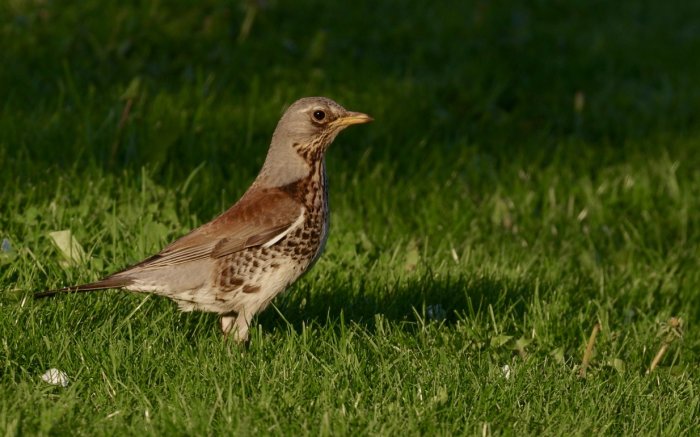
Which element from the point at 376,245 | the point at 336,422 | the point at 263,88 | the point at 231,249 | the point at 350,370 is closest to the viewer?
the point at 336,422

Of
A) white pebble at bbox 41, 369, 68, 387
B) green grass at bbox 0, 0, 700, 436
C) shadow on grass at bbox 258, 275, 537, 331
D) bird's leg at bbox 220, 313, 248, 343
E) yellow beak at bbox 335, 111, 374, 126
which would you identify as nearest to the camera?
white pebble at bbox 41, 369, 68, 387

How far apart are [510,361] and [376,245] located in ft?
5.66

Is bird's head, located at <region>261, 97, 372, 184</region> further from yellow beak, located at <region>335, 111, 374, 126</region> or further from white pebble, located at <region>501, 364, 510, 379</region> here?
white pebble, located at <region>501, 364, 510, 379</region>

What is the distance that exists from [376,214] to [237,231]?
229 cm

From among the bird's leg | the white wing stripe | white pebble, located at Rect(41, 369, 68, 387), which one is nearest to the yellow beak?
the white wing stripe

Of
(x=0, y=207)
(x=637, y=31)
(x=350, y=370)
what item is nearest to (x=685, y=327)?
(x=350, y=370)

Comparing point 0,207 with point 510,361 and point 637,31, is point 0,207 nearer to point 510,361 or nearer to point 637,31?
point 510,361

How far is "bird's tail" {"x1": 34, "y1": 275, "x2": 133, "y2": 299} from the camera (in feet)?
18.6

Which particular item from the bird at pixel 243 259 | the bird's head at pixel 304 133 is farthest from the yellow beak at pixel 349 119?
the bird at pixel 243 259

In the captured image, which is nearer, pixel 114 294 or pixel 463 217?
pixel 114 294

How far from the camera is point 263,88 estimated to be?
10.0 metres

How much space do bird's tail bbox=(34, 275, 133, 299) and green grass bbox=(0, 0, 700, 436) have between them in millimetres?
151

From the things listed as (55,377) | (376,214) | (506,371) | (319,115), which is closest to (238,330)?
(55,377)

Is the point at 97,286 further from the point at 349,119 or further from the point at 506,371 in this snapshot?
the point at 506,371
